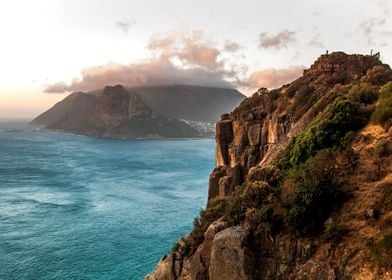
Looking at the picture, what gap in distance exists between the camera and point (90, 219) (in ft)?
279

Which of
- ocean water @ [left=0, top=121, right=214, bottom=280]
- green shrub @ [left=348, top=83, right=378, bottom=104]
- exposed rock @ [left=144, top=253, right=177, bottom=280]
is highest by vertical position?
green shrub @ [left=348, top=83, right=378, bottom=104]

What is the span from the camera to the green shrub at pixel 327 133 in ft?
114

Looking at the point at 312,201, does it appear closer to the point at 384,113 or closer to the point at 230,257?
the point at 230,257

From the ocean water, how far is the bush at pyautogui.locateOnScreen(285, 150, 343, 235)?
3785 cm

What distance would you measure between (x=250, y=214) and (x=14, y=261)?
4780 centimetres

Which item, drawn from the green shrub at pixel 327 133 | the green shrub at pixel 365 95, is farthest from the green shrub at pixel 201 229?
the green shrub at pixel 365 95

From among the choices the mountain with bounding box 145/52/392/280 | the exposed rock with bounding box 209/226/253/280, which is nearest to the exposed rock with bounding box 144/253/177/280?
the mountain with bounding box 145/52/392/280

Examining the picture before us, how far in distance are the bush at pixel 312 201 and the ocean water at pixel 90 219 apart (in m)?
37.8

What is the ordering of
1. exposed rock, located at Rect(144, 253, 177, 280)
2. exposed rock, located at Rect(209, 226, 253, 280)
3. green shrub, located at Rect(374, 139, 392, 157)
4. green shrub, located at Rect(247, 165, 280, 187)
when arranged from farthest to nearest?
1. green shrub, located at Rect(247, 165, 280, 187)
2. green shrub, located at Rect(374, 139, 392, 157)
3. exposed rock, located at Rect(144, 253, 177, 280)
4. exposed rock, located at Rect(209, 226, 253, 280)

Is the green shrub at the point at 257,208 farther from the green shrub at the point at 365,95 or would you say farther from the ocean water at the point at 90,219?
the ocean water at the point at 90,219

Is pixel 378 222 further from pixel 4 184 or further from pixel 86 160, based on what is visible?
pixel 86 160

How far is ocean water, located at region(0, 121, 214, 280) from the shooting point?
59.9 m

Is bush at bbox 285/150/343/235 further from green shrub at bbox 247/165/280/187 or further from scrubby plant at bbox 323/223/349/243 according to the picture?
green shrub at bbox 247/165/280/187

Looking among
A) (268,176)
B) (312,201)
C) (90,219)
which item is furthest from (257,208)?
(90,219)
